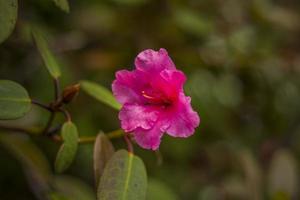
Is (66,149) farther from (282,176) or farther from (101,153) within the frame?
(282,176)

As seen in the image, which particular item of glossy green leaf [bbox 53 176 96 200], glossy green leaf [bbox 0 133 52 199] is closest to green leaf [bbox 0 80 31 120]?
glossy green leaf [bbox 0 133 52 199]

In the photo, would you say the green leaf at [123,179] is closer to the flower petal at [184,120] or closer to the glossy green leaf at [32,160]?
the flower petal at [184,120]

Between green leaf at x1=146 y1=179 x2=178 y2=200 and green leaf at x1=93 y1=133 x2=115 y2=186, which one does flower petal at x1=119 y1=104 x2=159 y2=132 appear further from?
green leaf at x1=146 y1=179 x2=178 y2=200

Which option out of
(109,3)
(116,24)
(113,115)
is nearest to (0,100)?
(113,115)

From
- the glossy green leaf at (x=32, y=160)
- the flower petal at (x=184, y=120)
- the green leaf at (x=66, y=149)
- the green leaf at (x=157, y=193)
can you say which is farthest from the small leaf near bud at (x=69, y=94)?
the green leaf at (x=157, y=193)

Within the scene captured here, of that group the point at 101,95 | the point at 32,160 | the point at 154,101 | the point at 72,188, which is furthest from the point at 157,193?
the point at 154,101

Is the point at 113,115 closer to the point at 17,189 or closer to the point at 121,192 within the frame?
the point at 17,189
